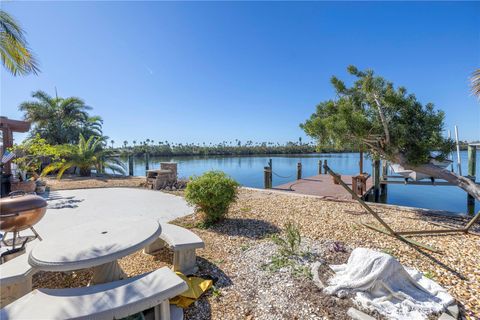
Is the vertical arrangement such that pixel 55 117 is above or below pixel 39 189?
above

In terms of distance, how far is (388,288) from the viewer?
226 centimetres

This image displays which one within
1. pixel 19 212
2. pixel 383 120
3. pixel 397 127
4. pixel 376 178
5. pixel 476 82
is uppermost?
pixel 476 82

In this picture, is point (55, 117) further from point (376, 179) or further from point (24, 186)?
point (376, 179)

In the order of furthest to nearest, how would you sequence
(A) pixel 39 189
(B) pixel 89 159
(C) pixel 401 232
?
(B) pixel 89 159 → (A) pixel 39 189 → (C) pixel 401 232

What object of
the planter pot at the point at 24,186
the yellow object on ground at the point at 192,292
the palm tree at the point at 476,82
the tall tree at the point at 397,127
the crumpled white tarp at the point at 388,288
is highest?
the palm tree at the point at 476,82

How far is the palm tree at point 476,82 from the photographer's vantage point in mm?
6062

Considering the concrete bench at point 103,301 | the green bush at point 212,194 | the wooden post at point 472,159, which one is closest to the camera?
the concrete bench at point 103,301

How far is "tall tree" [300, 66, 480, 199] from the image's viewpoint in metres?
5.24

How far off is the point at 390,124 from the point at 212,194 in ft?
15.5

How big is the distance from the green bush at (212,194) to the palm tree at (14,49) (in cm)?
489

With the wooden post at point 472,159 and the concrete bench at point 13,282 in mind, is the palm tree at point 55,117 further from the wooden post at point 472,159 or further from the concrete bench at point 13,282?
the wooden post at point 472,159

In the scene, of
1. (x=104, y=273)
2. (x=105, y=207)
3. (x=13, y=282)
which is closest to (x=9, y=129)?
(x=105, y=207)

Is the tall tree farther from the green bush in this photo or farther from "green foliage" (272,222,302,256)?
"green foliage" (272,222,302,256)

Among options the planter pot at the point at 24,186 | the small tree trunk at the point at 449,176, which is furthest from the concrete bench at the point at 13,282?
the small tree trunk at the point at 449,176
